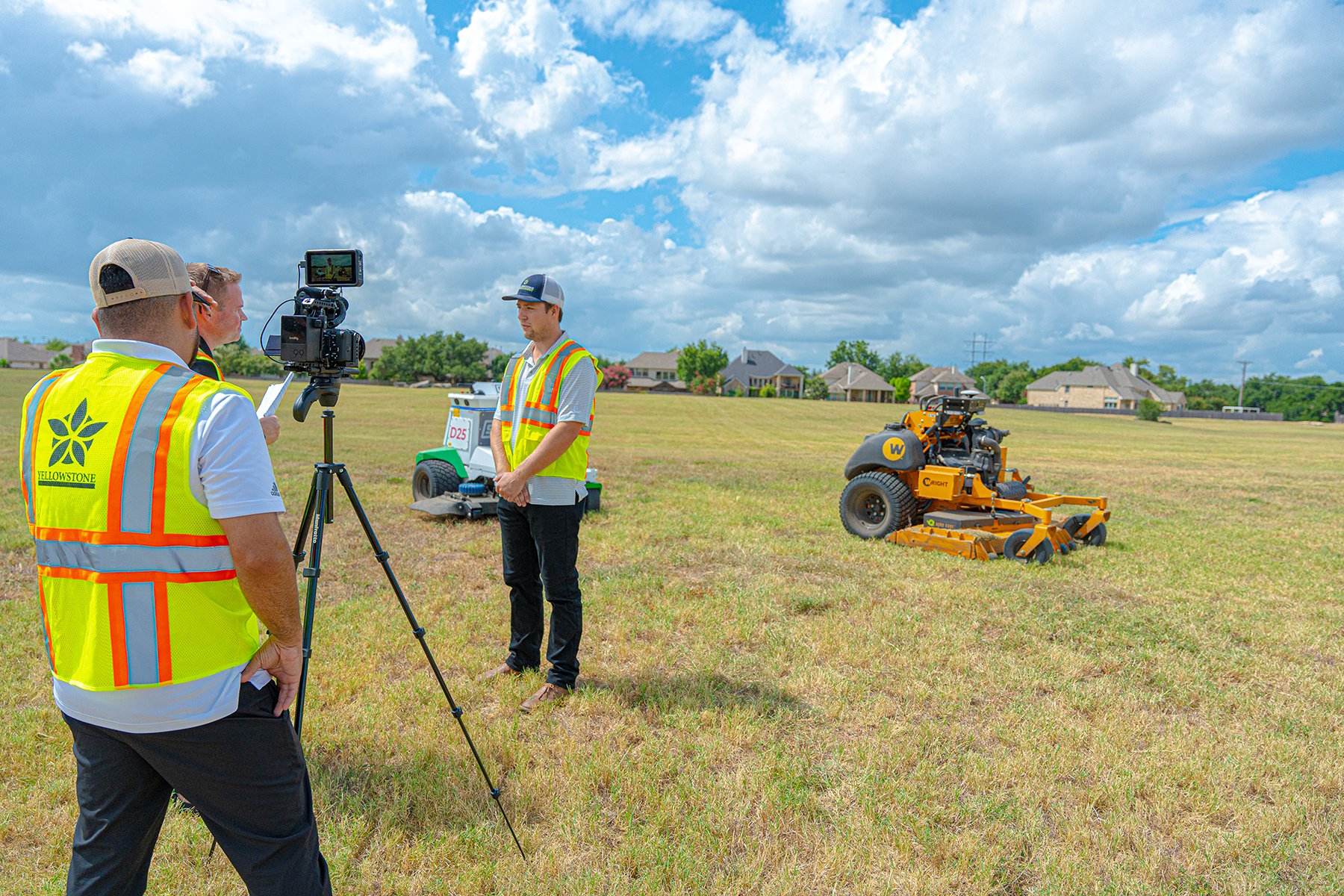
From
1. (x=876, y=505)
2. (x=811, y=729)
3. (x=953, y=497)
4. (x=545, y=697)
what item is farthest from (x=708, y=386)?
(x=811, y=729)

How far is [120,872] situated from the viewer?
6.22 ft

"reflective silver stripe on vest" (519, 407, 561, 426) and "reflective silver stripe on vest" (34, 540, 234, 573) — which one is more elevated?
"reflective silver stripe on vest" (519, 407, 561, 426)

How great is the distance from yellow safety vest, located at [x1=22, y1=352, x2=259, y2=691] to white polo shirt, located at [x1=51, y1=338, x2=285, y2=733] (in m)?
0.02

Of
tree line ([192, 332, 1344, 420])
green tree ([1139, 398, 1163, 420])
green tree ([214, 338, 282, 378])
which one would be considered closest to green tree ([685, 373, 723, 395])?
tree line ([192, 332, 1344, 420])

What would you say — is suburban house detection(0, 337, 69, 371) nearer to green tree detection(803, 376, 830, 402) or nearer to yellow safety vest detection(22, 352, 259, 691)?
green tree detection(803, 376, 830, 402)

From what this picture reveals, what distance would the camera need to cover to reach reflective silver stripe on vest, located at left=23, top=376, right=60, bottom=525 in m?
1.76

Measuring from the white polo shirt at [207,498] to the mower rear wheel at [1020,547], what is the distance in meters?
7.51

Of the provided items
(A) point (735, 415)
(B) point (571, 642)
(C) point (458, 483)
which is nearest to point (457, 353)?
(A) point (735, 415)

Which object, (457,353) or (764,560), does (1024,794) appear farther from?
(457,353)

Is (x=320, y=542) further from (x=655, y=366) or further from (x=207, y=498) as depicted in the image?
(x=655, y=366)

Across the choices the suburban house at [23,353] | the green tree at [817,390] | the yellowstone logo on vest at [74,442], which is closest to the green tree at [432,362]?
the green tree at [817,390]

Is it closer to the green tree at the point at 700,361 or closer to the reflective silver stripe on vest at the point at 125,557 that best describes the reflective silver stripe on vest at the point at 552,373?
the reflective silver stripe on vest at the point at 125,557

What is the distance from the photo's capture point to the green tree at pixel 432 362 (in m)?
89.1

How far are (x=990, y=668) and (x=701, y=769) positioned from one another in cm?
238
